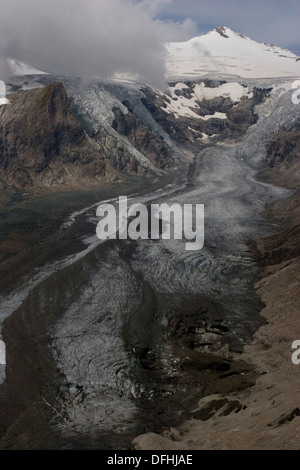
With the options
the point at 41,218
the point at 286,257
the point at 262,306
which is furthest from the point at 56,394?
the point at 41,218

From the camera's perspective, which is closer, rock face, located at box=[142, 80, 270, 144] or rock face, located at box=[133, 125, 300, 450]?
rock face, located at box=[133, 125, 300, 450]

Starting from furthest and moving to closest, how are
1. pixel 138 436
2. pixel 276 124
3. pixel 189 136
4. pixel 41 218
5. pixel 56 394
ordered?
pixel 189 136 < pixel 276 124 < pixel 41 218 < pixel 56 394 < pixel 138 436

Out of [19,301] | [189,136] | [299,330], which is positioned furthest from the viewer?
[189,136]

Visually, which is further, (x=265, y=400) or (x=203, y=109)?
(x=203, y=109)

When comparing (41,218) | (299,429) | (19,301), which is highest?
(41,218)

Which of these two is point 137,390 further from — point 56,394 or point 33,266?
point 33,266

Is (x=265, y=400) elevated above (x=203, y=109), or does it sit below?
below

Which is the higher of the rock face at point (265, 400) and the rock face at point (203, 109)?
the rock face at point (203, 109)

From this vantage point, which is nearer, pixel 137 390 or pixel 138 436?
pixel 138 436

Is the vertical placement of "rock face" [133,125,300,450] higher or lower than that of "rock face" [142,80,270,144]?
lower

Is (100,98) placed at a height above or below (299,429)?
above

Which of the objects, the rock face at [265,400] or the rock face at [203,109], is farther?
the rock face at [203,109]
